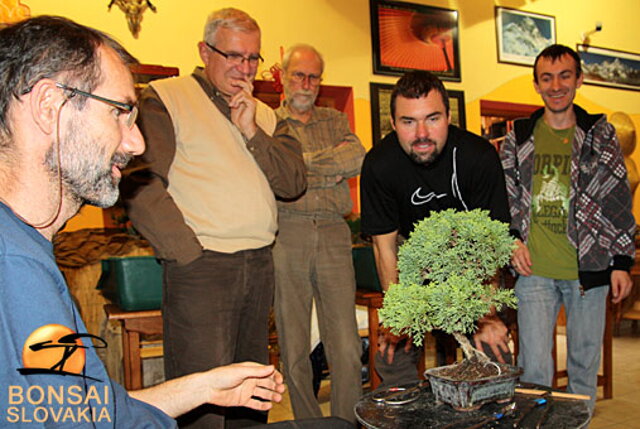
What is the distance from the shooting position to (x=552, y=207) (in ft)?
8.22

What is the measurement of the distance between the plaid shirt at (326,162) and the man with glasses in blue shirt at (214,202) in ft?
1.23

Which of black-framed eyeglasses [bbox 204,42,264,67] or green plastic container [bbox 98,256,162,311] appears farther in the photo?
green plastic container [bbox 98,256,162,311]

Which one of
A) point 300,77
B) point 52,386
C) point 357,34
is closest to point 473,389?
point 52,386

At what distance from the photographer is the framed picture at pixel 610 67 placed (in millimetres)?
6832

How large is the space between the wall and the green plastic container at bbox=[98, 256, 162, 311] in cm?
197

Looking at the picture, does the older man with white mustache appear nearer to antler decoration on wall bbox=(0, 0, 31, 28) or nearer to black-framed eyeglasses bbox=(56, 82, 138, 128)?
black-framed eyeglasses bbox=(56, 82, 138, 128)

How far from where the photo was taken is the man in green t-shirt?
2.41 m

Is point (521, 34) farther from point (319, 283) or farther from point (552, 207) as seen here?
point (319, 283)

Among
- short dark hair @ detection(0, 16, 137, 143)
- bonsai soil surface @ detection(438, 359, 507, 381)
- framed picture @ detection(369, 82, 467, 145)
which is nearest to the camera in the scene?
short dark hair @ detection(0, 16, 137, 143)

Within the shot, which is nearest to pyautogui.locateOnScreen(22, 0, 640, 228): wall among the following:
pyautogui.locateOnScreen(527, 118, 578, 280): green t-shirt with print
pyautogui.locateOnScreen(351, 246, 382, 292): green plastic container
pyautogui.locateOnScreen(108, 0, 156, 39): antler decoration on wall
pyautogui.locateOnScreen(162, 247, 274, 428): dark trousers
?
pyautogui.locateOnScreen(108, 0, 156, 39): antler decoration on wall

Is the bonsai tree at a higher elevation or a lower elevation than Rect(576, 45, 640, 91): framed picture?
lower

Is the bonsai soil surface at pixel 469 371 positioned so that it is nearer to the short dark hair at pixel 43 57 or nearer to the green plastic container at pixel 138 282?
the short dark hair at pixel 43 57

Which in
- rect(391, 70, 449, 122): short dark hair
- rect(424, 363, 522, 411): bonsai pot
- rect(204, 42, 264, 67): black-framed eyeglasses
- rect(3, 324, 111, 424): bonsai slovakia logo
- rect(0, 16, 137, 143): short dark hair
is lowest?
rect(424, 363, 522, 411): bonsai pot

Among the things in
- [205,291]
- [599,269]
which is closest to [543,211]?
[599,269]
